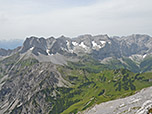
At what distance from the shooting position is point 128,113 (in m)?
75.8

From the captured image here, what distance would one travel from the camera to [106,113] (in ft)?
330

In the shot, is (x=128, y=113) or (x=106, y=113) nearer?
(x=128, y=113)

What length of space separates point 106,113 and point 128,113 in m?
26.3

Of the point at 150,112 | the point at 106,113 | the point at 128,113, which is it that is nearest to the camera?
the point at 150,112

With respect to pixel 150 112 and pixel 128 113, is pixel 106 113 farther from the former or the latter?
pixel 150 112

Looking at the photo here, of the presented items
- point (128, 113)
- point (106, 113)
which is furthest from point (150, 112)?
point (106, 113)

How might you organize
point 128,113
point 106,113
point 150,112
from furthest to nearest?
point 106,113
point 128,113
point 150,112

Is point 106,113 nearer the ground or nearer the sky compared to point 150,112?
nearer the ground

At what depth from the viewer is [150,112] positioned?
148ft

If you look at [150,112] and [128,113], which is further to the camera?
[128,113]

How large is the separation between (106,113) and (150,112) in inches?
2281

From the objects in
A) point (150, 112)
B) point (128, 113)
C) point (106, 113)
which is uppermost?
point (150, 112)

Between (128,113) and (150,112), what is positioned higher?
(150,112)
